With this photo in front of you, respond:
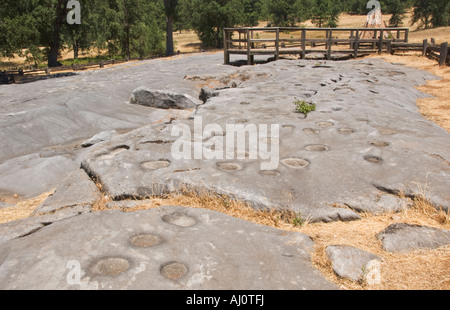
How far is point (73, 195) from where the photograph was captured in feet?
17.1

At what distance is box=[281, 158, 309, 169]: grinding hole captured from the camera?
5.76 metres

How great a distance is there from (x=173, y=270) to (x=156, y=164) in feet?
9.39

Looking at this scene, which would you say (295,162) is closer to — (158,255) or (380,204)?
(380,204)

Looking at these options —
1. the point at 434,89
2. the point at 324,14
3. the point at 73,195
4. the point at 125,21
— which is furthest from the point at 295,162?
the point at 324,14

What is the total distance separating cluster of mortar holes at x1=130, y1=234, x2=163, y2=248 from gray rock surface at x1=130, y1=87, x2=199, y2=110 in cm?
957

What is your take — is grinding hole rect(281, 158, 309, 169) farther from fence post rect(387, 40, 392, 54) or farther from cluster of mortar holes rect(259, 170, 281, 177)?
fence post rect(387, 40, 392, 54)

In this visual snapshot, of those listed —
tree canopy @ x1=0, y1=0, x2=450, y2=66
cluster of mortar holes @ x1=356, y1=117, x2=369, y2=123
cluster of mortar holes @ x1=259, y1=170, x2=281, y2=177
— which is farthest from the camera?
tree canopy @ x1=0, y1=0, x2=450, y2=66

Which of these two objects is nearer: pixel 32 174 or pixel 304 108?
pixel 32 174

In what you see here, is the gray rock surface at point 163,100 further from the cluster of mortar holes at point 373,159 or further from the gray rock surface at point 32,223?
the gray rock surface at point 32,223

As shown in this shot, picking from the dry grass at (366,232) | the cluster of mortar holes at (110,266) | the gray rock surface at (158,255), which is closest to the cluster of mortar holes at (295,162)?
the dry grass at (366,232)

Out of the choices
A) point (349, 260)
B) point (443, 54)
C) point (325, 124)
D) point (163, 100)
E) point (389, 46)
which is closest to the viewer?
point (349, 260)

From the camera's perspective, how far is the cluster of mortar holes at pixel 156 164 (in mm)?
5825

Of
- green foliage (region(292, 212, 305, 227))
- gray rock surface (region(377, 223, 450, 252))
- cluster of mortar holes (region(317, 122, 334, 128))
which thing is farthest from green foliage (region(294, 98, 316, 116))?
gray rock surface (region(377, 223, 450, 252))
